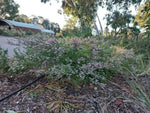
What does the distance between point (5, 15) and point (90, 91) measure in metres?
33.3

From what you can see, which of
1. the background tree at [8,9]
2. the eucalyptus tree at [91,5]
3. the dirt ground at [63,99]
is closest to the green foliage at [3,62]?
the dirt ground at [63,99]

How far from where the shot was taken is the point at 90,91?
1407mm

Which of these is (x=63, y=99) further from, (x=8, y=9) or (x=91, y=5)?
(x=8, y=9)

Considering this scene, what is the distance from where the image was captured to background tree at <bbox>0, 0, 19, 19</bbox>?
25.3 meters

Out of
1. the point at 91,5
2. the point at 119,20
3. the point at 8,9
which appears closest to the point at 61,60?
the point at 91,5

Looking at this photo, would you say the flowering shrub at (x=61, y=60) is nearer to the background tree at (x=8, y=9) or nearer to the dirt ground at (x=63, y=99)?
the dirt ground at (x=63, y=99)

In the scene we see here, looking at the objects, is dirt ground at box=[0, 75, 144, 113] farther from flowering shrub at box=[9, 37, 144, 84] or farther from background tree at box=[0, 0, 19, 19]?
background tree at box=[0, 0, 19, 19]

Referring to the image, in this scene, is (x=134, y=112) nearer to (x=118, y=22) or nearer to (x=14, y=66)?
(x=14, y=66)

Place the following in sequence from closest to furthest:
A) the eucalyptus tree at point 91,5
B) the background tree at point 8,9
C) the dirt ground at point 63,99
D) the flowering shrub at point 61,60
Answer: the dirt ground at point 63,99
the flowering shrub at point 61,60
the eucalyptus tree at point 91,5
the background tree at point 8,9

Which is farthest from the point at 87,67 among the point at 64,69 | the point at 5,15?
the point at 5,15

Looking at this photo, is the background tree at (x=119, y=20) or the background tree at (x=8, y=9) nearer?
the background tree at (x=119, y=20)

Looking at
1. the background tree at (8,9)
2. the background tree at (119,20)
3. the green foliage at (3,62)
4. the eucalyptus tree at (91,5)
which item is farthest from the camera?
the background tree at (8,9)

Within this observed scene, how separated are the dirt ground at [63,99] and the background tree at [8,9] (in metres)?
30.8

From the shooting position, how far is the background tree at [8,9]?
25.3m
